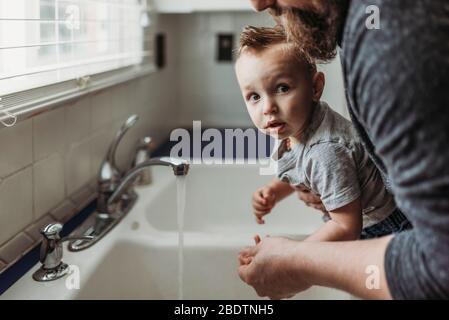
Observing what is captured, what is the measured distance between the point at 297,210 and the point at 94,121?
0.58 m

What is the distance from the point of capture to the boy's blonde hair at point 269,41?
1.98 feet

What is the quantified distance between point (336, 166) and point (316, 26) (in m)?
0.17

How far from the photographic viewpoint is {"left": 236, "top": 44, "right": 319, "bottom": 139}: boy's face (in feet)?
1.98

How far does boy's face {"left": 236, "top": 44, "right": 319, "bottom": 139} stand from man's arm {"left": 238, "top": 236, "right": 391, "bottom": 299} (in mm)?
141

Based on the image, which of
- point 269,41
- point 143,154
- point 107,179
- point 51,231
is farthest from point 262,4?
point 143,154

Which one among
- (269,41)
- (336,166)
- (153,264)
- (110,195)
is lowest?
(153,264)

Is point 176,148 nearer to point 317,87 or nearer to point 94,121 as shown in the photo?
point 94,121

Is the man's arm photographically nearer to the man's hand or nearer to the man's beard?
the man's hand

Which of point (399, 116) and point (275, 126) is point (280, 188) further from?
point (399, 116)

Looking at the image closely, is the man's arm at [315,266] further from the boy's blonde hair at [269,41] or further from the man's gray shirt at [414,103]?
the boy's blonde hair at [269,41]

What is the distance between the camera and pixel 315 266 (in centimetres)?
57

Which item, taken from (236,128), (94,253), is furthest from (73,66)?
(236,128)

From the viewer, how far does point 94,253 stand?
92cm

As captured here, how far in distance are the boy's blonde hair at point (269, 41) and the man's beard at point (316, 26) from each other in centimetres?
1
